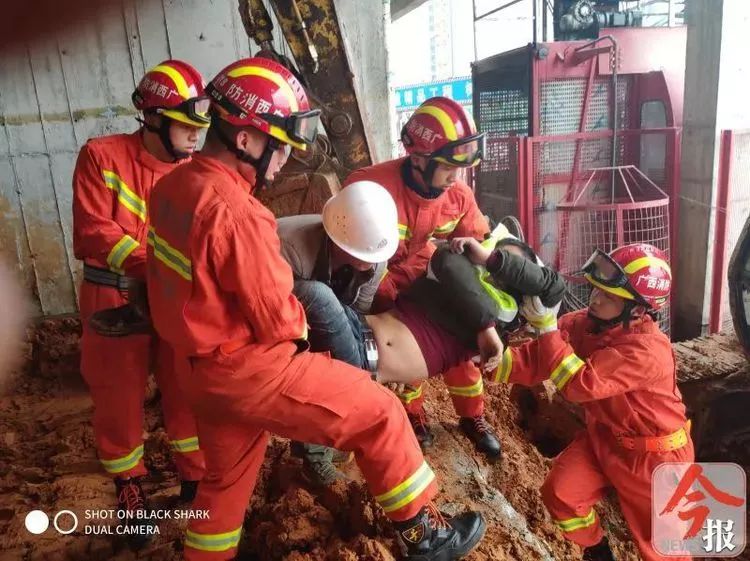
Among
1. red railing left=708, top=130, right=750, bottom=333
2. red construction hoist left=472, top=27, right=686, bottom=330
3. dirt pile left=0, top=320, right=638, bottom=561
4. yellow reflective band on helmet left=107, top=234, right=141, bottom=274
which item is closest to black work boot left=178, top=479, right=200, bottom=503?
dirt pile left=0, top=320, right=638, bottom=561

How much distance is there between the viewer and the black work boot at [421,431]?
3594mm

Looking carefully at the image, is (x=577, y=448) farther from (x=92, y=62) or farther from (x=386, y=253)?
(x=92, y=62)

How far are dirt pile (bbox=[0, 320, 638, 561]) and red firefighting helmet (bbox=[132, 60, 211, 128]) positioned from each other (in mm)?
2037

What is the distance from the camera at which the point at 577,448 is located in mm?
3133

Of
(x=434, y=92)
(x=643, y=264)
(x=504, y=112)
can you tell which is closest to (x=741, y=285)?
(x=643, y=264)

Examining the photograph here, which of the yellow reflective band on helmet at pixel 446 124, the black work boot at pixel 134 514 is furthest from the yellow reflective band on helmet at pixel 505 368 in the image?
the black work boot at pixel 134 514

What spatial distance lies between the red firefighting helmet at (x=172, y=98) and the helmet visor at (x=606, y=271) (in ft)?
7.28

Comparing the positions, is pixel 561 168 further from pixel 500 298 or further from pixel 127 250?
pixel 127 250

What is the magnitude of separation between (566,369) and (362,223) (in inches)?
53.9

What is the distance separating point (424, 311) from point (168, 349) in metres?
1.39

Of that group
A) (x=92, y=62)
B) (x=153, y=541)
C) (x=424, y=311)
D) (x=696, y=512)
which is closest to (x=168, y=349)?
(x=153, y=541)

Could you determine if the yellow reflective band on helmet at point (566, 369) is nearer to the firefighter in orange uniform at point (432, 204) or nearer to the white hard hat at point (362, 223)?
the firefighter in orange uniform at point (432, 204)

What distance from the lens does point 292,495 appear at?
2785mm

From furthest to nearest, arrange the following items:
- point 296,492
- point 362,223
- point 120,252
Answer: point 296,492 < point 120,252 < point 362,223
